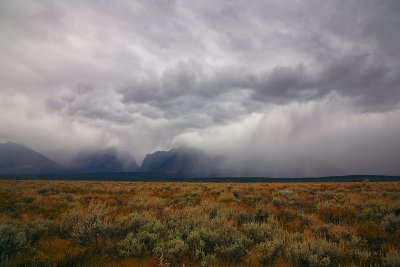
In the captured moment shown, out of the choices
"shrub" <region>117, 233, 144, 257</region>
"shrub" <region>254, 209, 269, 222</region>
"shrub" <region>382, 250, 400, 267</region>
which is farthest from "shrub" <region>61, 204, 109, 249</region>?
"shrub" <region>382, 250, 400, 267</region>

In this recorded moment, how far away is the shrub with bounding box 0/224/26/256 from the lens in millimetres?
6008

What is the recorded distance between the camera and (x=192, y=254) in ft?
20.4

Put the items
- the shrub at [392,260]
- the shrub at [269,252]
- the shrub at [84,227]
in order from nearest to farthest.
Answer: the shrub at [392,260], the shrub at [269,252], the shrub at [84,227]

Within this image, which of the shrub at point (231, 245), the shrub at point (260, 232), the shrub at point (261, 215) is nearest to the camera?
the shrub at point (231, 245)

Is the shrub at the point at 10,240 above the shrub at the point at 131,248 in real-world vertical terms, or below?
above

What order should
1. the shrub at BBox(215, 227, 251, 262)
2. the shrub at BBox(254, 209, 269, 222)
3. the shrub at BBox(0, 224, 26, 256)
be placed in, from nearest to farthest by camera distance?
the shrub at BBox(0, 224, 26, 256) < the shrub at BBox(215, 227, 251, 262) < the shrub at BBox(254, 209, 269, 222)

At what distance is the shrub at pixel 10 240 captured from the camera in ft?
19.7

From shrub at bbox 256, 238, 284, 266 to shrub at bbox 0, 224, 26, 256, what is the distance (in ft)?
19.1

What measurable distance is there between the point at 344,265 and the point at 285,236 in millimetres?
1944

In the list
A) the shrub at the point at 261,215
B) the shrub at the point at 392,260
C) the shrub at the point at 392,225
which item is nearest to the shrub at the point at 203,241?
the shrub at the point at 261,215

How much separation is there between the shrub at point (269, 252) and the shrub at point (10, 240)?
5823mm

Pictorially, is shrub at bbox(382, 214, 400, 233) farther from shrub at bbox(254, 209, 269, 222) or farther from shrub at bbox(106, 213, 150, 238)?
shrub at bbox(106, 213, 150, 238)

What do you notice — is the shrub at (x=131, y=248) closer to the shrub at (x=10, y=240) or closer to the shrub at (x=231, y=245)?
the shrub at (x=231, y=245)

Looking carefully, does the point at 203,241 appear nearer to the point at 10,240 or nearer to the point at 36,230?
the point at 10,240
